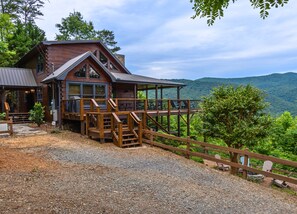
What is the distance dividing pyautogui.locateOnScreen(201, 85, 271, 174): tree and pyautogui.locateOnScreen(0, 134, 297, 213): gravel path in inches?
133

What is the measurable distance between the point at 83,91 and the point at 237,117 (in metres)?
9.70

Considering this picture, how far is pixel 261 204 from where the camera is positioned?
5387mm

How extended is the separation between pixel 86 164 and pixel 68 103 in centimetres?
807

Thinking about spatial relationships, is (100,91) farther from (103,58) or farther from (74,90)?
(103,58)

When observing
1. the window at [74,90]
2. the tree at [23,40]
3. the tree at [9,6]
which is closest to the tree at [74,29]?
the tree at [9,6]

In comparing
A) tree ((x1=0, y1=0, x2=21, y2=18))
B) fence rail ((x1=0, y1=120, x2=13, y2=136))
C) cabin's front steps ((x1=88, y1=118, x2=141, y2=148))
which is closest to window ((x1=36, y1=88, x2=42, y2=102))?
fence rail ((x1=0, y1=120, x2=13, y2=136))

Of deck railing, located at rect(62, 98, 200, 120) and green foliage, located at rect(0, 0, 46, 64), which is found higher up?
green foliage, located at rect(0, 0, 46, 64)

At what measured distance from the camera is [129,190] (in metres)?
5.43

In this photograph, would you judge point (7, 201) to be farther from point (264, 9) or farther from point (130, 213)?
point (264, 9)

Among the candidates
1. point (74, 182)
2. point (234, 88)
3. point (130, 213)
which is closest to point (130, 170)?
point (74, 182)

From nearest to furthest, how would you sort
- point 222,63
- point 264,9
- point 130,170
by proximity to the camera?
point 264,9
point 130,170
point 222,63

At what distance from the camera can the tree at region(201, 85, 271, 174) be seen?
35.3ft

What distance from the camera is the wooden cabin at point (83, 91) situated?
42.8 ft

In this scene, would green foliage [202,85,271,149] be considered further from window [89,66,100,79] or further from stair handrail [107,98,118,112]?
window [89,66,100,79]
